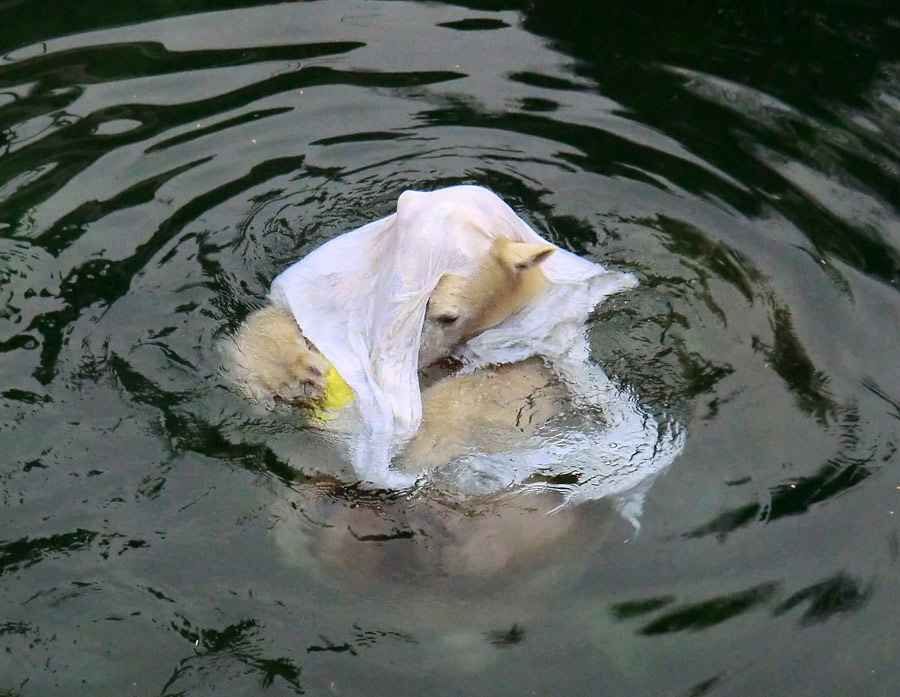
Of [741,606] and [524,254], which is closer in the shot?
[741,606]

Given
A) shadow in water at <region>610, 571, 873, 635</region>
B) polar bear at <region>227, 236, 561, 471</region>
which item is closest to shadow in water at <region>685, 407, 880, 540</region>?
shadow in water at <region>610, 571, 873, 635</region>

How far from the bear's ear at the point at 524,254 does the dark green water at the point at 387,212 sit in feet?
2.36

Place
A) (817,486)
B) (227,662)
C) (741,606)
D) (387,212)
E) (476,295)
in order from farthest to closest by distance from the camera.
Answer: (387,212) → (476,295) → (817,486) → (741,606) → (227,662)

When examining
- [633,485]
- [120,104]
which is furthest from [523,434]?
[120,104]

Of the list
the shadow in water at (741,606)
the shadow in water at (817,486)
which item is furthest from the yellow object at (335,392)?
the shadow in water at (817,486)

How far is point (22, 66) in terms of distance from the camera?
8.14 metres

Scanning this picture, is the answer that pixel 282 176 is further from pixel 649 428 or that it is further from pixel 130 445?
pixel 649 428

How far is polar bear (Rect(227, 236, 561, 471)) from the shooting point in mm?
5289

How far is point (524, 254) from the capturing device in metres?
5.46

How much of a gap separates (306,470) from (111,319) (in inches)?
62.4

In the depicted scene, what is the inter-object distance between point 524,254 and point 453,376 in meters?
0.76

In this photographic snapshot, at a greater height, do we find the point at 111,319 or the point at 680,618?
the point at 111,319

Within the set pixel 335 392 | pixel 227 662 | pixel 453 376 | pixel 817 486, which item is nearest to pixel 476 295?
pixel 453 376

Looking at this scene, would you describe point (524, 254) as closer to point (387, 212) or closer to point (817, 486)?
point (387, 212)
